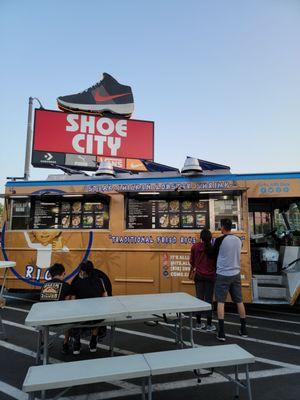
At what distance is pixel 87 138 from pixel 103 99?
2035mm

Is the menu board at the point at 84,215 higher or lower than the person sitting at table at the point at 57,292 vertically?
higher

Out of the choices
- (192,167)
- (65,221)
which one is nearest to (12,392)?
(65,221)

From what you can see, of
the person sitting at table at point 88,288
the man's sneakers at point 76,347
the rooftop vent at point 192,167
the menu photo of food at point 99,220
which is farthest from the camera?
the menu photo of food at point 99,220

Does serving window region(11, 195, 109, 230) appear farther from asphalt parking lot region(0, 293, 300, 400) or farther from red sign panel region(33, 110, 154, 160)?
red sign panel region(33, 110, 154, 160)

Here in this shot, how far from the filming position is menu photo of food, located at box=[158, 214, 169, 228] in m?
7.41

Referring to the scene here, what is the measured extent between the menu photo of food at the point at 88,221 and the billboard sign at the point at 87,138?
6.51 m

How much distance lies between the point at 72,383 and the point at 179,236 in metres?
4.87

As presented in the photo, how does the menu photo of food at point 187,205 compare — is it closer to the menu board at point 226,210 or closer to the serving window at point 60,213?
the menu board at point 226,210

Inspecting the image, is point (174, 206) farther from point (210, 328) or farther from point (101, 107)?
point (101, 107)

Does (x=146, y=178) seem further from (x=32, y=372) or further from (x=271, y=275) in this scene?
(x=32, y=372)

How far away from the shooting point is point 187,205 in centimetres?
741

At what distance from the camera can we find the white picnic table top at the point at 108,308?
3.41m

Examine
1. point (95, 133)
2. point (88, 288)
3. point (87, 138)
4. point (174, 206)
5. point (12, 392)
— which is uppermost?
point (95, 133)

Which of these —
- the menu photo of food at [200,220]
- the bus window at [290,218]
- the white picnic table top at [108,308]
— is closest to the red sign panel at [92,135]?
the bus window at [290,218]
